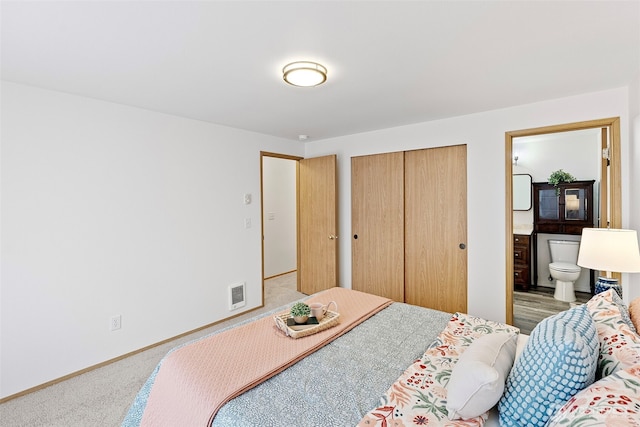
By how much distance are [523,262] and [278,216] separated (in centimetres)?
403

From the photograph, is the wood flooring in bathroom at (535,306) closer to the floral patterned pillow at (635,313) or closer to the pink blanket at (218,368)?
the floral patterned pillow at (635,313)

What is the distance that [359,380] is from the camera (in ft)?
4.48

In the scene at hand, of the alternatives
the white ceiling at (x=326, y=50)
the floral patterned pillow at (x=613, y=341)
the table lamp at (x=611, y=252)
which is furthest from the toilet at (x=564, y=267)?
the floral patterned pillow at (x=613, y=341)

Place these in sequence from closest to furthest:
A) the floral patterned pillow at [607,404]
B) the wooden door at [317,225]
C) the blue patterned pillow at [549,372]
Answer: the floral patterned pillow at [607,404]
the blue patterned pillow at [549,372]
the wooden door at [317,225]

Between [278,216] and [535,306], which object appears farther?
[278,216]

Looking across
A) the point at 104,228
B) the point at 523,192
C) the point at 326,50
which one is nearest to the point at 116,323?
the point at 104,228

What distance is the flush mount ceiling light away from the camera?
6.34 ft

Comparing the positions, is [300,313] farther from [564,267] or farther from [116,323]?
[564,267]

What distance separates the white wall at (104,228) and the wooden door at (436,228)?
82.1 inches

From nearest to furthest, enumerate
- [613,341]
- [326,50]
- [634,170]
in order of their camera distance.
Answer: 1. [613,341]
2. [326,50]
3. [634,170]

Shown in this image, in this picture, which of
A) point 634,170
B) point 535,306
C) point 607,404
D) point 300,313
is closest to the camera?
point 607,404

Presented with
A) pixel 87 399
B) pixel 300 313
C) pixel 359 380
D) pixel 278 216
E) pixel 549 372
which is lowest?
pixel 87 399

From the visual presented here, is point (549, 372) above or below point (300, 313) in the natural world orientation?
above

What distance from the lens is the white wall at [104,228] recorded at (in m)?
2.21
